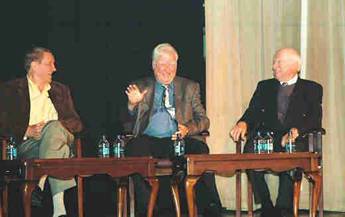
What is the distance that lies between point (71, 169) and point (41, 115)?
39.4 inches

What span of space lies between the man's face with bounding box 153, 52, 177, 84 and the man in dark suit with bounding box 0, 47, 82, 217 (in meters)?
0.66

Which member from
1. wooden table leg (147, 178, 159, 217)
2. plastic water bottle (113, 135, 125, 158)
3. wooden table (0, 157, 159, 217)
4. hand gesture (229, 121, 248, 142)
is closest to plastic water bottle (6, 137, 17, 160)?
wooden table (0, 157, 159, 217)

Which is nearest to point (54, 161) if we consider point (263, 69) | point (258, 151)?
point (258, 151)

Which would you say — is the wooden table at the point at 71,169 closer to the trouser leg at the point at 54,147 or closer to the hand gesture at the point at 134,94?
the trouser leg at the point at 54,147

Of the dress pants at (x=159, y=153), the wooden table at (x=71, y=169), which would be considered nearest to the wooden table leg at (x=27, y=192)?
the wooden table at (x=71, y=169)

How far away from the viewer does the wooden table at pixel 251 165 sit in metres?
5.00

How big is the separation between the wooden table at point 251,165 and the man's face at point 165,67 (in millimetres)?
1095

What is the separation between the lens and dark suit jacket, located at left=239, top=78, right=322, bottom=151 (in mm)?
5782

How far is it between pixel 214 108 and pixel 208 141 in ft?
0.87

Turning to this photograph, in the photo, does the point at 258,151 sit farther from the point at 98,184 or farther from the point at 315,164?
the point at 98,184

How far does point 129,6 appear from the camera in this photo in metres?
6.61

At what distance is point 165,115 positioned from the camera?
5992mm

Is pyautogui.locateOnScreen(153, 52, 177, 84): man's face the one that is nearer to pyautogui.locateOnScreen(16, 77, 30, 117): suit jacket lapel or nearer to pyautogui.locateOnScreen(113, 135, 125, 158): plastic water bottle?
pyautogui.locateOnScreen(113, 135, 125, 158): plastic water bottle

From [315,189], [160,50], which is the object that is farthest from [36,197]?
[315,189]
